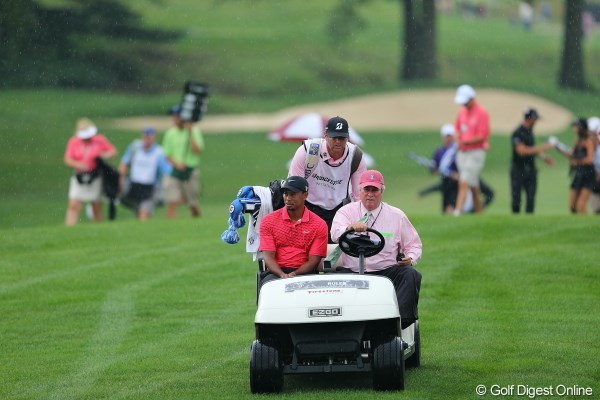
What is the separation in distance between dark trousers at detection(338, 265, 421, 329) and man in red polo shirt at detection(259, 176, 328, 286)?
59 centimetres

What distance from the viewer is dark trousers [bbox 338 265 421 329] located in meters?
11.4

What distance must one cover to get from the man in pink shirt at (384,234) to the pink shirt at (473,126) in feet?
36.9

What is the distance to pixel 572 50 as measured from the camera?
5534 centimetres

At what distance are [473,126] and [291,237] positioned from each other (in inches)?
456

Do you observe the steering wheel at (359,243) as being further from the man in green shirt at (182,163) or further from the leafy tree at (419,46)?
the leafy tree at (419,46)

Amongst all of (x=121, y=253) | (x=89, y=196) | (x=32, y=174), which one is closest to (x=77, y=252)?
(x=121, y=253)

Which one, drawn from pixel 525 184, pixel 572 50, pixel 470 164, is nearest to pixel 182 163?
pixel 470 164

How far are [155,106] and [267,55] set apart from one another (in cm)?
1421

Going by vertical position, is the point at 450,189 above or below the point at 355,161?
below

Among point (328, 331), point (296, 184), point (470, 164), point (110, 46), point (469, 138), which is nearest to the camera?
point (328, 331)

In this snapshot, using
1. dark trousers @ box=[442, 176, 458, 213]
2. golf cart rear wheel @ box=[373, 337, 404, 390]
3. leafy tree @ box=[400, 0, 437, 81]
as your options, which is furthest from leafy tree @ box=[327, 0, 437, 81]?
golf cart rear wheel @ box=[373, 337, 404, 390]

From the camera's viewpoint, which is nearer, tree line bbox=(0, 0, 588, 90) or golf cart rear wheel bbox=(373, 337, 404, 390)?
golf cart rear wheel bbox=(373, 337, 404, 390)

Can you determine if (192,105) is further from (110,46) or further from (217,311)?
(110,46)

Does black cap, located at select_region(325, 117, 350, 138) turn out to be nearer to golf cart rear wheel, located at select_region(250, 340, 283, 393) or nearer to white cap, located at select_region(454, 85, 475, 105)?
golf cart rear wheel, located at select_region(250, 340, 283, 393)
